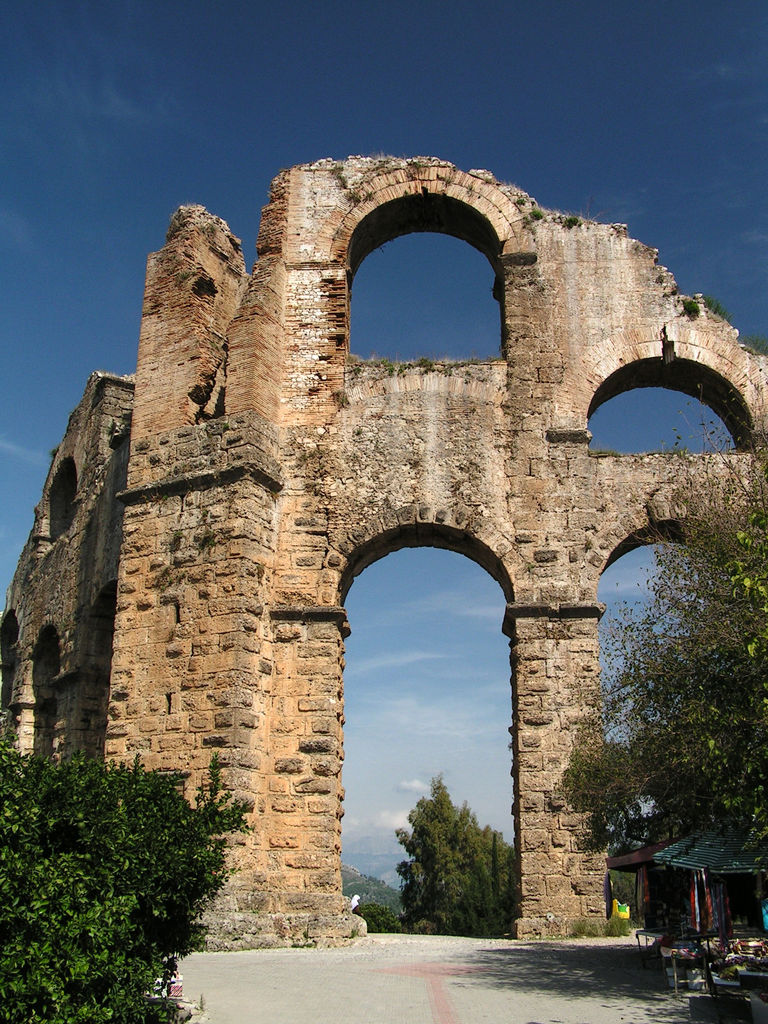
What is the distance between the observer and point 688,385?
13914mm

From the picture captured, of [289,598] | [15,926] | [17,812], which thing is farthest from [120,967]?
[289,598]

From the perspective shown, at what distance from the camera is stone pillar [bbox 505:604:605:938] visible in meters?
10.6

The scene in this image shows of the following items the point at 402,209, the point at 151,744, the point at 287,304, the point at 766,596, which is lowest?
the point at 151,744

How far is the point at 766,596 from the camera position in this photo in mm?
5656

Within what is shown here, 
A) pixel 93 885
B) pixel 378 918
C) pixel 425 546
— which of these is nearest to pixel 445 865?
pixel 378 918

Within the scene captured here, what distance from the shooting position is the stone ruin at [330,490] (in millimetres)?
10828

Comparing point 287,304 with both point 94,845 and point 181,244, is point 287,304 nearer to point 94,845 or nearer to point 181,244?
point 181,244

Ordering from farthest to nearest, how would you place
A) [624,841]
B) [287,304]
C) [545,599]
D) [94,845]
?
[287,304]
[545,599]
[624,841]
[94,845]

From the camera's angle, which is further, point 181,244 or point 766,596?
point 181,244

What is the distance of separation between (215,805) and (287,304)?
29.1 feet

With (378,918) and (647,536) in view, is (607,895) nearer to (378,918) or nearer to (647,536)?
(647,536)

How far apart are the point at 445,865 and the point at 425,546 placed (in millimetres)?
23009

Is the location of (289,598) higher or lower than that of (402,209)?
lower

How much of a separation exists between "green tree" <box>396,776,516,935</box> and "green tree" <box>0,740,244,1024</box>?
2470cm
